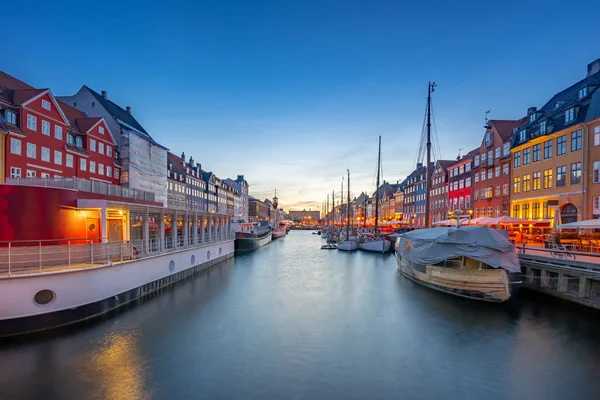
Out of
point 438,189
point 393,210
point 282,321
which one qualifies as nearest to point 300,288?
point 282,321

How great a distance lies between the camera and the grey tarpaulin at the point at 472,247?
63.2ft

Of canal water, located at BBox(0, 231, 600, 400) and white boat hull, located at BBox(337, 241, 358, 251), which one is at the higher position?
canal water, located at BBox(0, 231, 600, 400)

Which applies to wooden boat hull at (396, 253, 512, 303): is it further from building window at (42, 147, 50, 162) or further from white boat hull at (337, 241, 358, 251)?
building window at (42, 147, 50, 162)

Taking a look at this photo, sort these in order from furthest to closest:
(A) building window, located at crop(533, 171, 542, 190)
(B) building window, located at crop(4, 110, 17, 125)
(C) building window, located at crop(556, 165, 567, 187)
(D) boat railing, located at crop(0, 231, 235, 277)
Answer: (A) building window, located at crop(533, 171, 542, 190) → (C) building window, located at crop(556, 165, 567, 187) → (B) building window, located at crop(4, 110, 17, 125) → (D) boat railing, located at crop(0, 231, 235, 277)

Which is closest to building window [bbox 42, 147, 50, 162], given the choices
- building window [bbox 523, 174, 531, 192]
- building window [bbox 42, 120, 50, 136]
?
building window [bbox 42, 120, 50, 136]

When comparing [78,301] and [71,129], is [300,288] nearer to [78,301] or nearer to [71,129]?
[78,301]

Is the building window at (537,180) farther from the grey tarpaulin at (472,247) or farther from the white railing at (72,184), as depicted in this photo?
the white railing at (72,184)

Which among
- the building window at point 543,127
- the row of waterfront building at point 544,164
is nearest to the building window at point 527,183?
the row of waterfront building at point 544,164

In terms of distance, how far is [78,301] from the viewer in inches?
585

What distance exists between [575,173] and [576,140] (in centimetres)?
286

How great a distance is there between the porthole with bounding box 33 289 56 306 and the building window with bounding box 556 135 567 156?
1550 inches

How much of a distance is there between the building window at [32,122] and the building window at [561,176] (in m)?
48.1

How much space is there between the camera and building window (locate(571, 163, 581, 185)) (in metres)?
29.4

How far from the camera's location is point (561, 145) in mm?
31953
